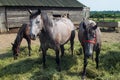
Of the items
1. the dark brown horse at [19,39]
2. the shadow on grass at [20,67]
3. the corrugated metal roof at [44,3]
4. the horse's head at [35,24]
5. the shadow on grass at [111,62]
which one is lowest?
the shadow on grass at [20,67]

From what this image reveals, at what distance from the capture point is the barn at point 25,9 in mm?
21172

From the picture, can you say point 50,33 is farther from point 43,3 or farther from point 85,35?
point 43,3

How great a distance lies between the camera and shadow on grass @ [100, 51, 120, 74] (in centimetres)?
832

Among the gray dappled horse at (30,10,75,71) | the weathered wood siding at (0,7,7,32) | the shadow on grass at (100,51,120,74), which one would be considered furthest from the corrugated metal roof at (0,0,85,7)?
the shadow on grass at (100,51,120,74)

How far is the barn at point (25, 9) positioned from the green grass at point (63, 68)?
1148 cm

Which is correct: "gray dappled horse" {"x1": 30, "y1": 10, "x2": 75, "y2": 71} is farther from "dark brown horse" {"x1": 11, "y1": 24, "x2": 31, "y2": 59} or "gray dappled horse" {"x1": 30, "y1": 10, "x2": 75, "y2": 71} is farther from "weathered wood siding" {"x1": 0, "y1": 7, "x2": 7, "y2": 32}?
"weathered wood siding" {"x1": 0, "y1": 7, "x2": 7, "y2": 32}

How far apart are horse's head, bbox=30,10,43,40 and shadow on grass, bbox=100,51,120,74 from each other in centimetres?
306

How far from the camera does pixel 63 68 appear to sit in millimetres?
8742

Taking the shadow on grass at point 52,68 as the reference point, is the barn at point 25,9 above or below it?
above

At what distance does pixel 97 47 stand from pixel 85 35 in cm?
114

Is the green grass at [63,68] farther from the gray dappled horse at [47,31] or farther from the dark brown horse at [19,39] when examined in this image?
the gray dappled horse at [47,31]

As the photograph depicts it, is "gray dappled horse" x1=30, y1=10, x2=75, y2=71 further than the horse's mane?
No

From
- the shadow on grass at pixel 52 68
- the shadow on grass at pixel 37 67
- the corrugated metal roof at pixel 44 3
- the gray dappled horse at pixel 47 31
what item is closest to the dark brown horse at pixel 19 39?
the shadow on grass at pixel 37 67

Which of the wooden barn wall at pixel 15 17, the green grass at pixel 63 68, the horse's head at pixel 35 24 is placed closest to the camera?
the horse's head at pixel 35 24
